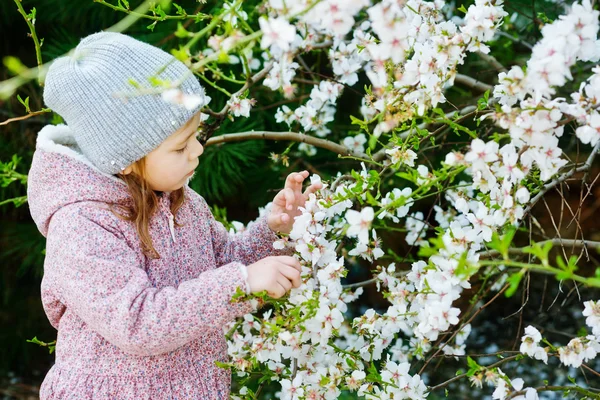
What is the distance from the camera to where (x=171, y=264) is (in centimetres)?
143

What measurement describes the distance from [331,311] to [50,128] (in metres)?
0.67

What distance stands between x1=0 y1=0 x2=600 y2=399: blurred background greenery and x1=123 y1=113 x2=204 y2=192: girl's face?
73 cm

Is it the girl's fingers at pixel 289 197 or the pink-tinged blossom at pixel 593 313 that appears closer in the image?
the pink-tinged blossom at pixel 593 313

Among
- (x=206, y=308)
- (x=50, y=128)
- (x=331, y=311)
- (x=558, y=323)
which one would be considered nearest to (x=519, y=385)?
(x=331, y=311)

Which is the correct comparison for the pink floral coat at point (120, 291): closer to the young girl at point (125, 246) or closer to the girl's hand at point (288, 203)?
the young girl at point (125, 246)

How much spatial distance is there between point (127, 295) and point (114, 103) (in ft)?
1.13

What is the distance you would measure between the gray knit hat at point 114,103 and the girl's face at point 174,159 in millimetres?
28

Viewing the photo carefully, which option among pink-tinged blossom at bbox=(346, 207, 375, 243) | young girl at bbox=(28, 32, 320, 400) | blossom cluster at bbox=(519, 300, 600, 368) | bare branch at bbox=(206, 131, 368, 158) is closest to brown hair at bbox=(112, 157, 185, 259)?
young girl at bbox=(28, 32, 320, 400)

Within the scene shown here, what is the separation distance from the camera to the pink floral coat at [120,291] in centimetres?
123

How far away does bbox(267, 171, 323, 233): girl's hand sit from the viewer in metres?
1.51

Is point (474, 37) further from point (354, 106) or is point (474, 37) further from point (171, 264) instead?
point (354, 106)

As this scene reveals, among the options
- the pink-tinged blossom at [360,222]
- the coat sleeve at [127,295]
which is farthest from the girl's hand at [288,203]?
the pink-tinged blossom at [360,222]

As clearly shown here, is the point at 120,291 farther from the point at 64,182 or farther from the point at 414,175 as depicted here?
the point at 414,175

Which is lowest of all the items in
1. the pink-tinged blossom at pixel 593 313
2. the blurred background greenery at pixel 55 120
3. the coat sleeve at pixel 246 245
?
the blurred background greenery at pixel 55 120
